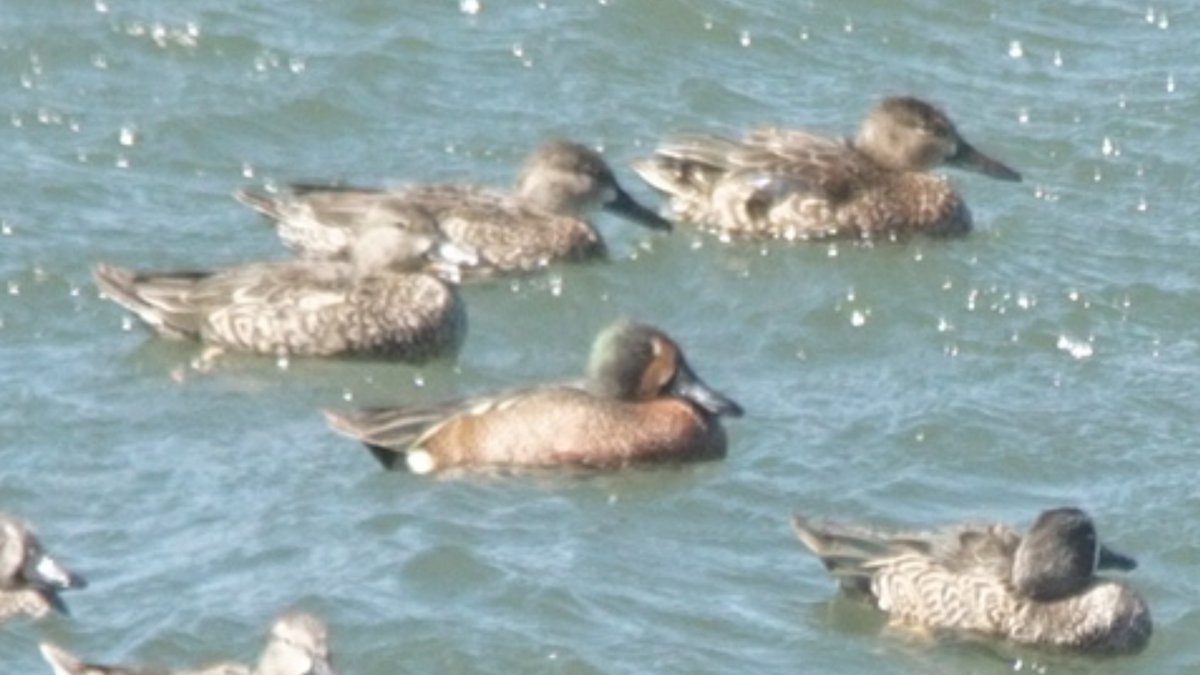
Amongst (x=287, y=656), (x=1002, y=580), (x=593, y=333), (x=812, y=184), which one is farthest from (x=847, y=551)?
(x=812, y=184)

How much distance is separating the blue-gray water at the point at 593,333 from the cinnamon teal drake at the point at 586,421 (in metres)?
0.12

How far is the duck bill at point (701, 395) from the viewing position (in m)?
15.4

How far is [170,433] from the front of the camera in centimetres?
1546

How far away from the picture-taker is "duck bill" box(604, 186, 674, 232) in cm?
1823

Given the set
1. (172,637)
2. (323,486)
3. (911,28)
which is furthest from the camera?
(911,28)

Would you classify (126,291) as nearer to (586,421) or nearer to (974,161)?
(586,421)

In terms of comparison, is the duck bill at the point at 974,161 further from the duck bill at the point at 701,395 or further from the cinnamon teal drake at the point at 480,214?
the duck bill at the point at 701,395

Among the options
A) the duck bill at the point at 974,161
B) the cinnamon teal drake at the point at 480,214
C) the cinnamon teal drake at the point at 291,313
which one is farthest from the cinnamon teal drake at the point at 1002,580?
the duck bill at the point at 974,161

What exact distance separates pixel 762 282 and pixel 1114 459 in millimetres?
2548

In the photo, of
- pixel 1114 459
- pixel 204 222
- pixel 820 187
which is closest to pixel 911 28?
pixel 820 187

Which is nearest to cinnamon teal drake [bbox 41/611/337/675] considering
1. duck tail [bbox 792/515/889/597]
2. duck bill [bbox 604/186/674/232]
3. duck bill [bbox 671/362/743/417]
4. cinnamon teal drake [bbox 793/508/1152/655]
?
duck tail [bbox 792/515/889/597]

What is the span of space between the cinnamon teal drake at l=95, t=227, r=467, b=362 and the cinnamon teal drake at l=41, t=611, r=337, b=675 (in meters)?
4.18

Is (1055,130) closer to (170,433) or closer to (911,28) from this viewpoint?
(911,28)

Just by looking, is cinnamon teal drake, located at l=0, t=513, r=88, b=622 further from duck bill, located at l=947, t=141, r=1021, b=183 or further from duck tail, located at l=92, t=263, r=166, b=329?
duck bill, located at l=947, t=141, r=1021, b=183
